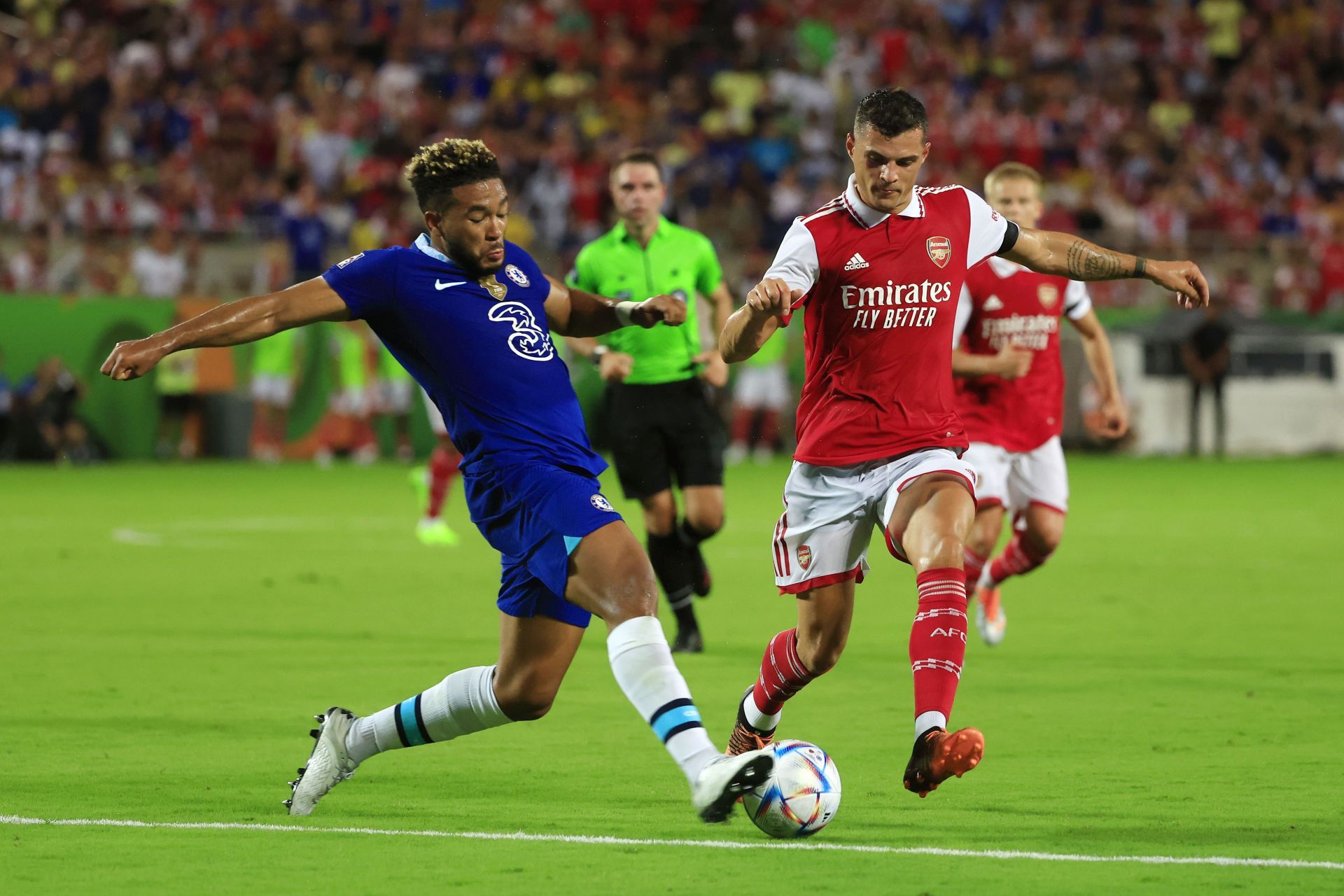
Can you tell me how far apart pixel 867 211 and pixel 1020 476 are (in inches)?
161

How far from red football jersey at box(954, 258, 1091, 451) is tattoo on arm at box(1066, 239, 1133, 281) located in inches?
124

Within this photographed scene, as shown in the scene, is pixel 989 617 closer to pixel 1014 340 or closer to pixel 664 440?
pixel 1014 340

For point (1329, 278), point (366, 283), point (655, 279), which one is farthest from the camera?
point (1329, 278)

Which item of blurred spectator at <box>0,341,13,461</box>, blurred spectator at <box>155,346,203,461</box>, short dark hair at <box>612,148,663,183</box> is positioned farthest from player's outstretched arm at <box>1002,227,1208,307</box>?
blurred spectator at <box>0,341,13,461</box>

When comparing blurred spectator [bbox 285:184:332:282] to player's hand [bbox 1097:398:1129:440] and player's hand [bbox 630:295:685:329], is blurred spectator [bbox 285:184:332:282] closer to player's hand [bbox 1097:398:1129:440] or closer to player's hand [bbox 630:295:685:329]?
player's hand [bbox 1097:398:1129:440]

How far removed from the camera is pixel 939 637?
232 inches

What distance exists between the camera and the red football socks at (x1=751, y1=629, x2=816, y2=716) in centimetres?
652

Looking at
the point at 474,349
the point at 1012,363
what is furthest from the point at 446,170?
the point at 1012,363

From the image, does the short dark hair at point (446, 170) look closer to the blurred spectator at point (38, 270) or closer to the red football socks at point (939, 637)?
the red football socks at point (939, 637)

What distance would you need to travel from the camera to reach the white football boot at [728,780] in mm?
5035

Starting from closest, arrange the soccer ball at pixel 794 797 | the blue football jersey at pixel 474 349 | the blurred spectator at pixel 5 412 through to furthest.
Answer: the soccer ball at pixel 794 797
the blue football jersey at pixel 474 349
the blurred spectator at pixel 5 412

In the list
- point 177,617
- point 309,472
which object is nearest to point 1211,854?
point 177,617

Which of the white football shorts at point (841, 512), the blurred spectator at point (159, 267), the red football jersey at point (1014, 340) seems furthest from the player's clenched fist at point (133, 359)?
the blurred spectator at point (159, 267)

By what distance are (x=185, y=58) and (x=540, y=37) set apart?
5485mm
